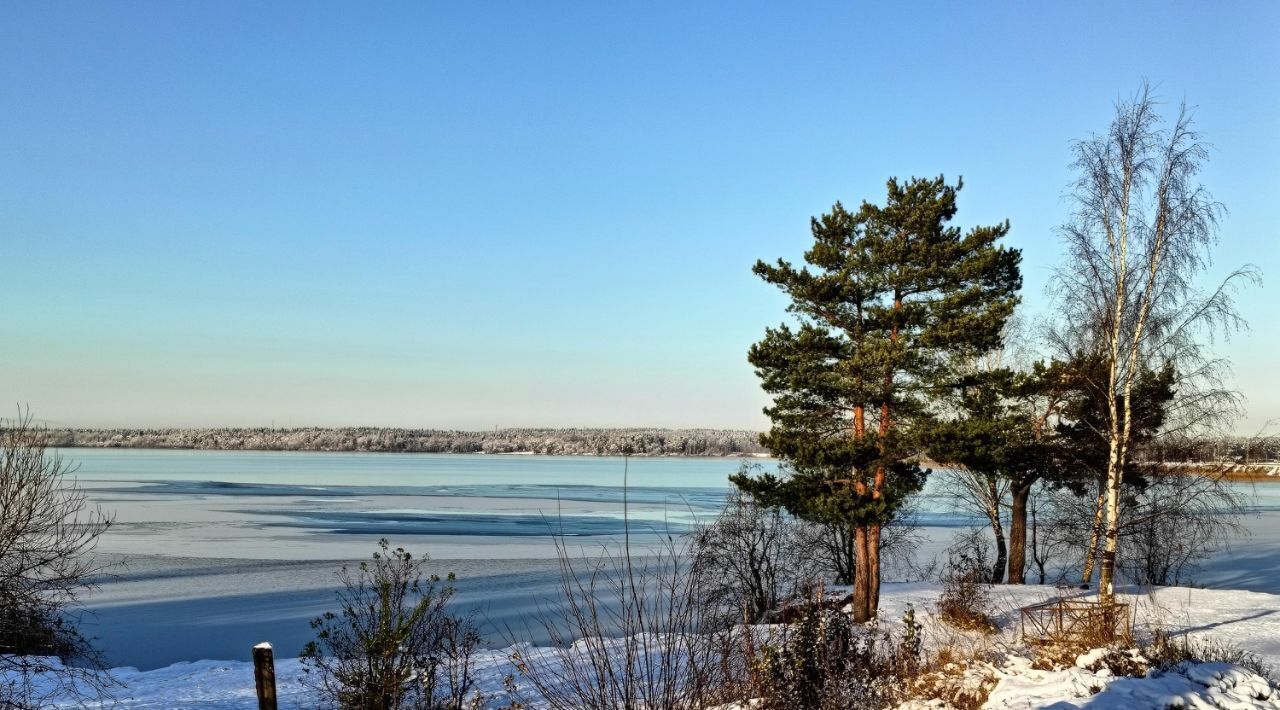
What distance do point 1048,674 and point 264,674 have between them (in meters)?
7.41

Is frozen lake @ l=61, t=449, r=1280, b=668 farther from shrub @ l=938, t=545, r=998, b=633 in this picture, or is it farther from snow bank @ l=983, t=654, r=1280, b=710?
shrub @ l=938, t=545, r=998, b=633

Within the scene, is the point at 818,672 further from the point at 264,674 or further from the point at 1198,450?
the point at 1198,450

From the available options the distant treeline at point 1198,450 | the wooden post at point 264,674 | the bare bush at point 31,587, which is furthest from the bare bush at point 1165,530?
the bare bush at point 31,587

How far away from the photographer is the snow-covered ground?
6.93 m

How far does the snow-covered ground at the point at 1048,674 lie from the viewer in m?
6.93

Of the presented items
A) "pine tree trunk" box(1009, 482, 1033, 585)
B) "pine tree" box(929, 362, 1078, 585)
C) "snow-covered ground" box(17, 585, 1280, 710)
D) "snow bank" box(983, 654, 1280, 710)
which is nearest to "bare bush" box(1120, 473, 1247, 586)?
"pine tree trunk" box(1009, 482, 1033, 585)

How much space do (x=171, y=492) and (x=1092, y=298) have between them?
60318mm

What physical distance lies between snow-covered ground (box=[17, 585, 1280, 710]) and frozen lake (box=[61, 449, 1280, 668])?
248 cm

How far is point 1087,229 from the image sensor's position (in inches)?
640

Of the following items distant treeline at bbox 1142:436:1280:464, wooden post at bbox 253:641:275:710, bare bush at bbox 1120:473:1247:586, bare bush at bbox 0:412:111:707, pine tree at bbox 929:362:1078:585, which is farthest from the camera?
bare bush at bbox 1120:473:1247:586

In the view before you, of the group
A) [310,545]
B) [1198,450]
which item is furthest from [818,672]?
[310,545]

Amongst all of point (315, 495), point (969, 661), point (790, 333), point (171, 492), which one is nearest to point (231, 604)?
point (790, 333)

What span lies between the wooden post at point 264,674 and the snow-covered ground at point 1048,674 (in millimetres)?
2623

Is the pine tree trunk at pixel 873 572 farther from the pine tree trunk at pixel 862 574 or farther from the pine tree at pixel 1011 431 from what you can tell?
the pine tree at pixel 1011 431
